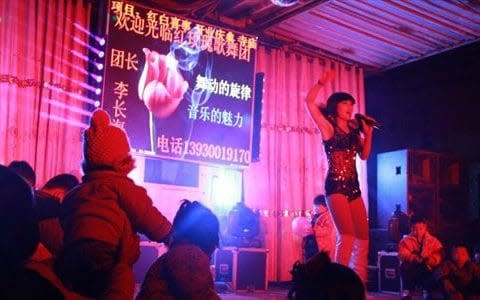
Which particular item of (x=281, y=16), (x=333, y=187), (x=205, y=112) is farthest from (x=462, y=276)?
(x=281, y=16)

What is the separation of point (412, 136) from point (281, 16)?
3355 millimetres

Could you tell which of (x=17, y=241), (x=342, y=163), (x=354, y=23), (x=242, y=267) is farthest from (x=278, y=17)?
(x=17, y=241)

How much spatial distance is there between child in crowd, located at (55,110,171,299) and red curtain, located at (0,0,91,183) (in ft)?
14.1

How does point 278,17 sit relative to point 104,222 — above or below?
above

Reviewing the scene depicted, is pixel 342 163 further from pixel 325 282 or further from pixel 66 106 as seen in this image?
pixel 66 106

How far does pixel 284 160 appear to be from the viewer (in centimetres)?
880

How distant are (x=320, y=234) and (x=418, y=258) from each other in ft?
3.82

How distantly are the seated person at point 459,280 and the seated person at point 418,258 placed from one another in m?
0.17

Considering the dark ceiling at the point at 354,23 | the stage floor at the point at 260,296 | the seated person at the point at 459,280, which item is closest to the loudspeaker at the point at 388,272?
the stage floor at the point at 260,296

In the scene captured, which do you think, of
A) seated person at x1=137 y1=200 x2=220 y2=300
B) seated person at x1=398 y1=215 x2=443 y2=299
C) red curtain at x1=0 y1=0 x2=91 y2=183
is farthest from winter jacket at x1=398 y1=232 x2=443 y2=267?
seated person at x1=137 y1=200 x2=220 y2=300

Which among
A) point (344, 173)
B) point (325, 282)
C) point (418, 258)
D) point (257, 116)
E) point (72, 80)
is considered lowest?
point (418, 258)

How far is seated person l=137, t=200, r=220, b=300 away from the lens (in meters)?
2.53

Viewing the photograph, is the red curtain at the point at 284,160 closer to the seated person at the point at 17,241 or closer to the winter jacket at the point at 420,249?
the winter jacket at the point at 420,249

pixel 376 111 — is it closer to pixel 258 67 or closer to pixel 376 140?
pixel 376 140
